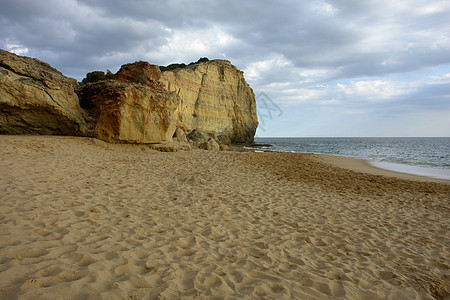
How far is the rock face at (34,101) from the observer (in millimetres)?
10156

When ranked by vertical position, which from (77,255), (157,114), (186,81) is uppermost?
(186,81)

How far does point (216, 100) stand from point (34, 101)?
27.2 metres

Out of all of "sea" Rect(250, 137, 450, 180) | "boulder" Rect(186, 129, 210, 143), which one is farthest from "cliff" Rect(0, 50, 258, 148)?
"sea" Rect(250, 137, 450, 180)

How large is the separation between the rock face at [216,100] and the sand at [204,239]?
23.1 metres

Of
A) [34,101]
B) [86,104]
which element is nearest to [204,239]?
[34,101]

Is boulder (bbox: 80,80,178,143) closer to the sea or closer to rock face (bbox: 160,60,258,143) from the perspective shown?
rock face (bbox: 160,60,258,143)

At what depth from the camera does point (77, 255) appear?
2875 mm

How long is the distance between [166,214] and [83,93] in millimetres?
12766

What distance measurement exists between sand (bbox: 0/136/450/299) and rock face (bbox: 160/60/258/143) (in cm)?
2312

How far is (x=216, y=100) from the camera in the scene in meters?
36.4

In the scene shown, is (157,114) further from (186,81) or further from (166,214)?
(186,81)

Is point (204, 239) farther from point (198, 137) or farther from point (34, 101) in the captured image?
point (198, 137)

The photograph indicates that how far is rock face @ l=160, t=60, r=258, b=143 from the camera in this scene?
31062 millimetres

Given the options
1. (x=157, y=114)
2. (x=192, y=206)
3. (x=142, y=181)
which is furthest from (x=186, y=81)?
(x=192, y=206)
